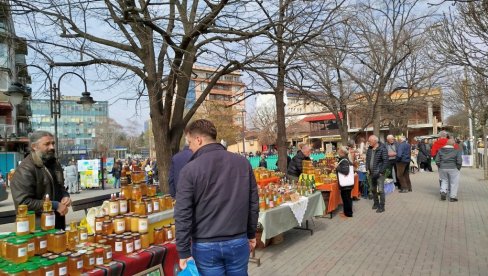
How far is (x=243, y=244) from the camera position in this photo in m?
2.97

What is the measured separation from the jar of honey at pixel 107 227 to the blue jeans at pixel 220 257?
4.64ft

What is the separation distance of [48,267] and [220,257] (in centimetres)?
136

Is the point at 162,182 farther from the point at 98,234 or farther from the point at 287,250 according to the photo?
the point at 98,234

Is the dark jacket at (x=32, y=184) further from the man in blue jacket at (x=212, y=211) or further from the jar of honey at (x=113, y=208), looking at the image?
the man in blue jacket at (x=212, y=211)

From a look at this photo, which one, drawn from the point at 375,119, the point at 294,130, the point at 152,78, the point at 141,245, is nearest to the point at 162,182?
the point at 152,78

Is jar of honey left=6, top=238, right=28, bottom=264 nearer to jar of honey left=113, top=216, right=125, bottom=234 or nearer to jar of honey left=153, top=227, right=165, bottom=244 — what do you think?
jar of honey left=113, top=216, right=125, bottom=234

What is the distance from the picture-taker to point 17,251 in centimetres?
295

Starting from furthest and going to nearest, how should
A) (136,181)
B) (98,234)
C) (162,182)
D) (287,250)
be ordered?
(162,182) < (287,250) < (136,181) < (98,234)

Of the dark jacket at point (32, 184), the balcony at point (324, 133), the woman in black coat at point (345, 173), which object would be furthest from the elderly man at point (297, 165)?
the balcony at point (324, 133)

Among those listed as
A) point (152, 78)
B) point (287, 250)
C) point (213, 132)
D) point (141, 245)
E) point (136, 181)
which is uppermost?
point (152, 78)

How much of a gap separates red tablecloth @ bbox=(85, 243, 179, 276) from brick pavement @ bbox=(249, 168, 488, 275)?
1612mm

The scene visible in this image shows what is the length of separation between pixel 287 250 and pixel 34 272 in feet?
14.2

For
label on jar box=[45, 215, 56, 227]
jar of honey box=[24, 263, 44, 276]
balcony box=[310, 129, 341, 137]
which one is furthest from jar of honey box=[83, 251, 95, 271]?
balcony box=[310, 129, 341, 137]

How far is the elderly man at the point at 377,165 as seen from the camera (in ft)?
29.8
